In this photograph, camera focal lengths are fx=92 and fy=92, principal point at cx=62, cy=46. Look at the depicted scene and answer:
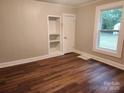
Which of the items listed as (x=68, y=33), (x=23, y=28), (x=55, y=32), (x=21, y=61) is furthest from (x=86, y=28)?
(x=21, y=61)

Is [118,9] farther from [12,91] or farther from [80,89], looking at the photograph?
[12,91]

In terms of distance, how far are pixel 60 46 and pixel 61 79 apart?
244cm

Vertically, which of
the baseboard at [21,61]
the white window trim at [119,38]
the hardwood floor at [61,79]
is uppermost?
the white window trim at [119,38]

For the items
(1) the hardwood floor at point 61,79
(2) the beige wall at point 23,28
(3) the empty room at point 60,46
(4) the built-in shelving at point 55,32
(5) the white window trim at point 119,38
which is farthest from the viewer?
(4) the built-in shelving at point 55,32

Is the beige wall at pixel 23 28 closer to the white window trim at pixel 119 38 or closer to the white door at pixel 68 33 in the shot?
the white door at pixel 68 33

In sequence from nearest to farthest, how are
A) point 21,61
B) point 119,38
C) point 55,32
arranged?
point 119,38 < point 21,61 < point 55,32

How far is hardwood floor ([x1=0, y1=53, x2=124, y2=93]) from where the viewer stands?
226cm

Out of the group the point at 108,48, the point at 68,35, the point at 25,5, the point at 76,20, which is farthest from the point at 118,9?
the point at 25,5

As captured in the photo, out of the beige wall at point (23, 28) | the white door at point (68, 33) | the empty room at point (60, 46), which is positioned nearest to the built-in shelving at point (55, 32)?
the empty room at point (60, 46)

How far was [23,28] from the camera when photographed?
144 inches

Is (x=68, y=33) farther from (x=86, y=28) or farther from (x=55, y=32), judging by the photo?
(x=86, y=28)

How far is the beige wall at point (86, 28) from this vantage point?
13.8 feet

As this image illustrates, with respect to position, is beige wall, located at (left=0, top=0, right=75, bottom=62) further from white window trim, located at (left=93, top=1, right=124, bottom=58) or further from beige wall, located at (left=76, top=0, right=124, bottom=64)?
white window trim, located at (left=93, top=1, right=124, bottom=58)

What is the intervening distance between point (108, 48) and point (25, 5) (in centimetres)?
376
